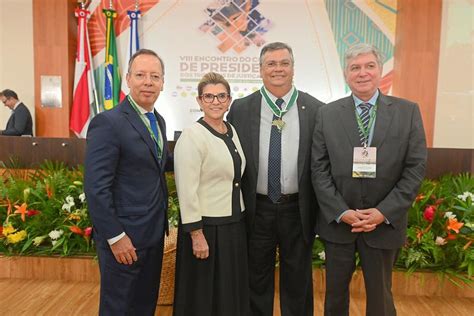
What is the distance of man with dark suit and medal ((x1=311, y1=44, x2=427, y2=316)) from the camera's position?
1.81 meters

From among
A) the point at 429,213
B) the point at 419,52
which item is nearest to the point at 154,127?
the point at 429,213

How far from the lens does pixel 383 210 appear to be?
70.6 inches

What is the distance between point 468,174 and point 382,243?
7.19ft

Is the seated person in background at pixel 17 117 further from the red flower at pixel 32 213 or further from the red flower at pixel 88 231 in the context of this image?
the red flower at pixel 88 231

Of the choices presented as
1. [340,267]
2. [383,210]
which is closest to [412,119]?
[383,210]

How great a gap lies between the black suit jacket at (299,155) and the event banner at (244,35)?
4330 mm

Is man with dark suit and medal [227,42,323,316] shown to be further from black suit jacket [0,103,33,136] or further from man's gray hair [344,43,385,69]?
black suit jacket [0,103,33,136]

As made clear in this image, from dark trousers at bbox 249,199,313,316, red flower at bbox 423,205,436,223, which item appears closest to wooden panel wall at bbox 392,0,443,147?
red flower at bbox 423,205,436,223

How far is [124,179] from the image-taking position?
1707 millimetres

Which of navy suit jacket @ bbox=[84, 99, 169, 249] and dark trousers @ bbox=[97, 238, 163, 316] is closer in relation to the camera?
navy suit jacket @ bbox=[84, 99, 169, 249]

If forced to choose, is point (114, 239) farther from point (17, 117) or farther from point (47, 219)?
point (17, 117)

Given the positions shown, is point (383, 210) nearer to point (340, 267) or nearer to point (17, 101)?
point (340, 267)

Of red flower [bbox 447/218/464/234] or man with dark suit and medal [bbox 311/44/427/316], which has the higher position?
man with dark suit and medal [bbox 311/44/427/316]

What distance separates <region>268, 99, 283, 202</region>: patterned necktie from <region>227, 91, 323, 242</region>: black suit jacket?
73mm
